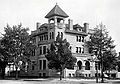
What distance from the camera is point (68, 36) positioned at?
71.2 meters

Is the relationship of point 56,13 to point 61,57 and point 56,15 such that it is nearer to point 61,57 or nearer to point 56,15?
point 56,15

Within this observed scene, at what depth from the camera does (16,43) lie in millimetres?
58125

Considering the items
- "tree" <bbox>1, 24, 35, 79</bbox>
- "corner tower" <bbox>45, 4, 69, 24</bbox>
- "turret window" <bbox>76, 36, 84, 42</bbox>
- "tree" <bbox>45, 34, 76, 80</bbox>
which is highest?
"corner tower" <bbox>45, 4, 69, 24</bbox>

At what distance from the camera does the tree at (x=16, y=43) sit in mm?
57569

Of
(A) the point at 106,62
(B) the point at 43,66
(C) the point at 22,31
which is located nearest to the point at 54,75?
(B) the point at 43,66

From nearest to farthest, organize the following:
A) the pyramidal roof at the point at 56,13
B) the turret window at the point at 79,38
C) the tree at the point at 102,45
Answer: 1. the tree at the point at 102,45
2. the pyramidal roof at the point at 56,13
3. the turret window at the point at 79,38

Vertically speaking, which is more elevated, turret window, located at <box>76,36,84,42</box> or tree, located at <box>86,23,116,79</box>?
turret window, located at <box>76,36,84,42</box>

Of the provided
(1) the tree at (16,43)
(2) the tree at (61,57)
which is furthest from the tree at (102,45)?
(1) the tree at (16,43)

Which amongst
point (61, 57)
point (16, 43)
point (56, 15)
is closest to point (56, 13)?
point (56, 15)

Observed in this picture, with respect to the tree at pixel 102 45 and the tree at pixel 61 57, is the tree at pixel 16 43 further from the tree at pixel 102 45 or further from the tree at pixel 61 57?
the tree at pixel 102 45

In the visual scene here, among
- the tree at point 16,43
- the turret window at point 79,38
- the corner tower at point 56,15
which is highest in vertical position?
the corner tower at point 56,15

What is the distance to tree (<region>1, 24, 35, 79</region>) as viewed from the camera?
189 feet

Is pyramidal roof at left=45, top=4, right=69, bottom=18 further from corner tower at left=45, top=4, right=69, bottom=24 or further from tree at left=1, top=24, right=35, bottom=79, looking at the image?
tree at left=1, top=24, right=35, bottom=79

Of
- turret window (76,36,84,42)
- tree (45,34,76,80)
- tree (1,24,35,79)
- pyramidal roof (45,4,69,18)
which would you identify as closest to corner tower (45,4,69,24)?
pyramidal roof (45,4,69,18)
